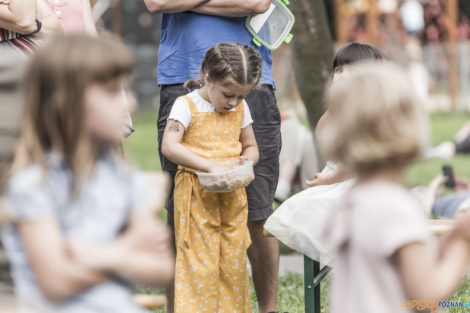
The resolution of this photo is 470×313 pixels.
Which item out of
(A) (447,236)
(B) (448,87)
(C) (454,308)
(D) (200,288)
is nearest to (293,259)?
(C) (454,308)

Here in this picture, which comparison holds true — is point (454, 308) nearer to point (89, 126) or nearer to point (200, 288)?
point (200, 288)

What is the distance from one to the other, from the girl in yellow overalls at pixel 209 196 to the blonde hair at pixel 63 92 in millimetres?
1487

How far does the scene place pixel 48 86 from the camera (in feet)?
6.79

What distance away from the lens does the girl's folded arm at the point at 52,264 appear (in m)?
2.02

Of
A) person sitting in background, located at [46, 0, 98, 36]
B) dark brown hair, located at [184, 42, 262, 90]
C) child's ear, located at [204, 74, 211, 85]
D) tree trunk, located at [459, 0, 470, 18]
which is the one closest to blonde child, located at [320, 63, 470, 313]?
dark brown hair, located at [184, 42, 262, 90]

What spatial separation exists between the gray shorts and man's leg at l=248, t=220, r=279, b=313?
11 cm

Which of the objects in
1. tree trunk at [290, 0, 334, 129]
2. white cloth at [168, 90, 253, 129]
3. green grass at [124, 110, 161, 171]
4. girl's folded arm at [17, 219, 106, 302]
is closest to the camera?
girl's folded arm at [17, 219, 106, 302]

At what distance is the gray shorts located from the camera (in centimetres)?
398

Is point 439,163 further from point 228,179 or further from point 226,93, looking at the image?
point 228,179

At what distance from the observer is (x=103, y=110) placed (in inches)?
82.6

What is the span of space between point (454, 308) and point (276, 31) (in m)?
1.72

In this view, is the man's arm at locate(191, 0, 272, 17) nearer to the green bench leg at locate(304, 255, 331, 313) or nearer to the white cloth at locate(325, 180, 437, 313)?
the green bench leg at locate(304, 255, 331, 313)

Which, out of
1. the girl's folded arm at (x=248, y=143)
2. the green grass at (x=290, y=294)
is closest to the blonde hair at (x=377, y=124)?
the girl's folded arm at (x=248, y=143)

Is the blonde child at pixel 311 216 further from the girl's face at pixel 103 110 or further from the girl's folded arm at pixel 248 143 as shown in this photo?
the girl's face at pixel 103 110
